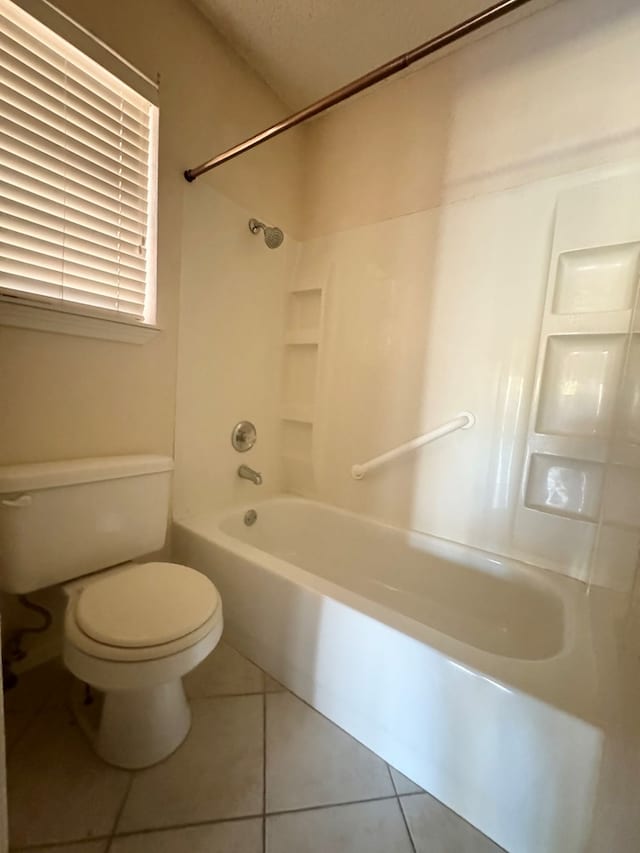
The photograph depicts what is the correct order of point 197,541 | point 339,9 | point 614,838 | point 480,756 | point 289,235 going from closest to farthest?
point 614,838
point 480,756
point 339,9
point 197,541
point 289,235

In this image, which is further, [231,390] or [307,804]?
[231,390]

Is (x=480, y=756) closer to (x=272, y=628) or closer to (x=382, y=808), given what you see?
(x=382, y=808)

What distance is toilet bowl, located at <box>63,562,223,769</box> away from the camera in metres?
0.79

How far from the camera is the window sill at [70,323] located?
958mm

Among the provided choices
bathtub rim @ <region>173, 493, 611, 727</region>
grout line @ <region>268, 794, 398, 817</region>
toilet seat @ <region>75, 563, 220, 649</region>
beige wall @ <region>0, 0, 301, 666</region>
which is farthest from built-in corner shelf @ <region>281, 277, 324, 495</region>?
grout line @ <region>268, 794, 398, 817</region>

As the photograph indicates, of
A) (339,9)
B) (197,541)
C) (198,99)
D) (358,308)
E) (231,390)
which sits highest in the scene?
(339,9)

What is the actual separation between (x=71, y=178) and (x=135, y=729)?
153 cm

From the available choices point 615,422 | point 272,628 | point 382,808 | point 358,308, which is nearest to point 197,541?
point 272,628

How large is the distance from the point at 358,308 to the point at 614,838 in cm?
168

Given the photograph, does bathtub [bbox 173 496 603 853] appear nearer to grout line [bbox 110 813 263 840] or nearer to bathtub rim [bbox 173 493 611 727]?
bathtub rim [bbox 173 493 611 727]

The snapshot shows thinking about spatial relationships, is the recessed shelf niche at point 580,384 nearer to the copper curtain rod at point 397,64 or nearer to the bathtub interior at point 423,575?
the bathtub interior at point 423,575

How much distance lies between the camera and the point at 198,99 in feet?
4.46

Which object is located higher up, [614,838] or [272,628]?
[614,838]

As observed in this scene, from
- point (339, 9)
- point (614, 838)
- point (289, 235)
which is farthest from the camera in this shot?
point (289, 235)
